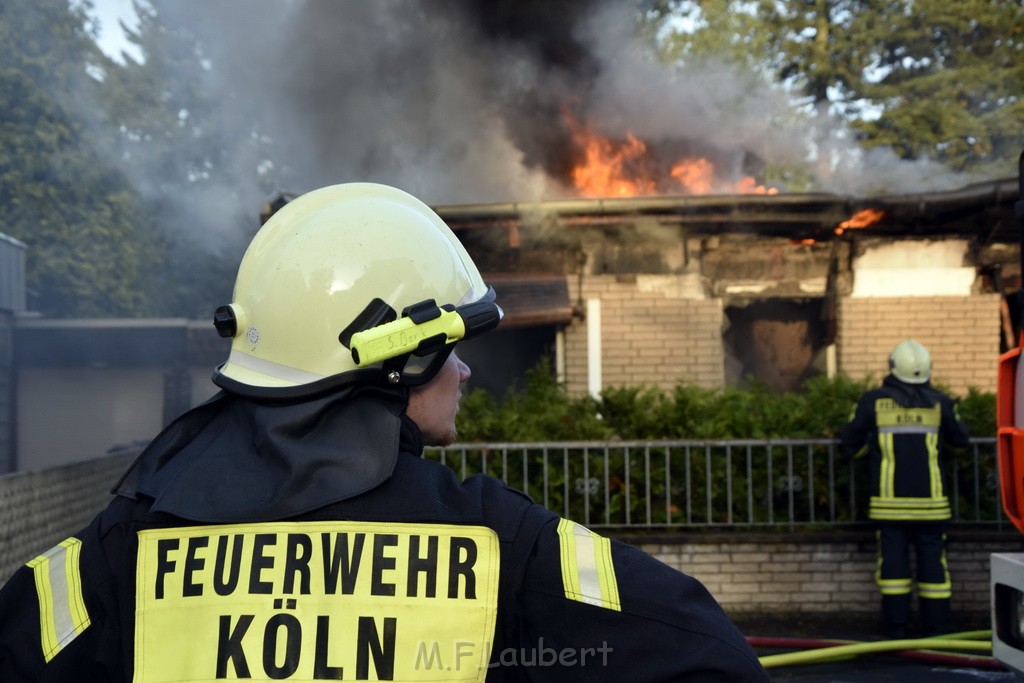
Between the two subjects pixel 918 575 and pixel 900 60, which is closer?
pixel 918 575

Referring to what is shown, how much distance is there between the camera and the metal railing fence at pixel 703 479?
789 cm

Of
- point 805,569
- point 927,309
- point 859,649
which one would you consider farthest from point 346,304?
point 927,309

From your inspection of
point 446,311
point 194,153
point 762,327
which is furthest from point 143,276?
point 446,311

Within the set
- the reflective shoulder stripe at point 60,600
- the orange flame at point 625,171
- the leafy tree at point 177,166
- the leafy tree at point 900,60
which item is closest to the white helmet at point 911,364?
the orange flame at point 625,171

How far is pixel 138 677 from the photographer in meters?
1.54

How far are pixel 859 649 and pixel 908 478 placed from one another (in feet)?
5.32

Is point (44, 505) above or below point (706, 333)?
below

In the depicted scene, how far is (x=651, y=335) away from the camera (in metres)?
11.0

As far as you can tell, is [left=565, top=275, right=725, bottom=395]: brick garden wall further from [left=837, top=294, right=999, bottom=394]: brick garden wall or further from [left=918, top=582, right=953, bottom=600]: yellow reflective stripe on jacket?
[left=918, top=582, right=953, bottom=600]: yellow reflective stripe on jacket

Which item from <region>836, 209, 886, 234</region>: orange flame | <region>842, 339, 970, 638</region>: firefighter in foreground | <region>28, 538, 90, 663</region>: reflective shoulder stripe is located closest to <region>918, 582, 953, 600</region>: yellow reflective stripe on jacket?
<region>842, 339, 970, 638</region>: firefighter in foreground

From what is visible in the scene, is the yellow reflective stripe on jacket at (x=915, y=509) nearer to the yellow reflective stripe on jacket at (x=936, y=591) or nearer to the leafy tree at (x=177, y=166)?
the yellow reflective stripe on jacket at (x=936, y=591)

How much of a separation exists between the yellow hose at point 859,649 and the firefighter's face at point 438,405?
15.2 feet

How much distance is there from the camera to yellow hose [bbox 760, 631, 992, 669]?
5996mm

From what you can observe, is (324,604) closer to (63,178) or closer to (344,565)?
(344,565)
